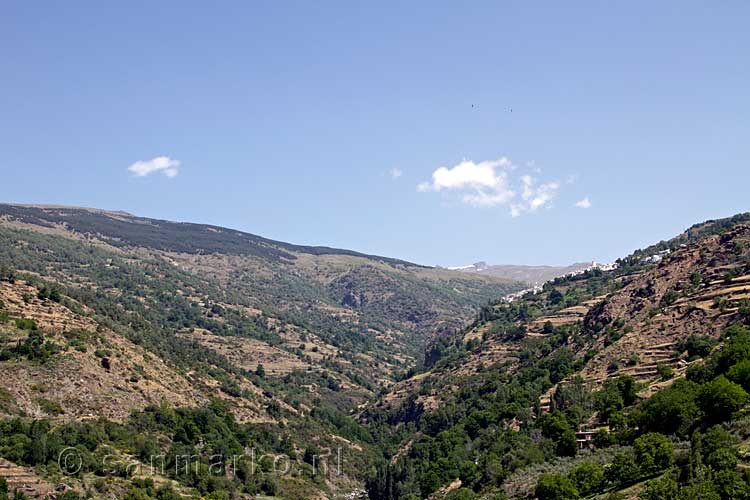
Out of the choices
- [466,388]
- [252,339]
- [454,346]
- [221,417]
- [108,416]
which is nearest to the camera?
[108,416]

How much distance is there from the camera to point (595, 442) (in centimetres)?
6912

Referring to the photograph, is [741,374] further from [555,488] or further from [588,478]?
[555,488]

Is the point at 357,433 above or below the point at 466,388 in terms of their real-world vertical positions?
below

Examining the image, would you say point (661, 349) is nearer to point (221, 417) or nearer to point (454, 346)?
point (221, 417)

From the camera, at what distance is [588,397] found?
83.1m

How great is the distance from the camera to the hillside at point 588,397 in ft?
191

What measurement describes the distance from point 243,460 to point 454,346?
80.4 metres

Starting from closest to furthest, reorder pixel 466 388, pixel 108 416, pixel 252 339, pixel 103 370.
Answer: pixel 108 416, pixel 103 370, pixel 466 388, pixel 252 339

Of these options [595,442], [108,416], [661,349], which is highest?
[661,349]

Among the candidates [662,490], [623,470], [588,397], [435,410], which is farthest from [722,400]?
[435,410]

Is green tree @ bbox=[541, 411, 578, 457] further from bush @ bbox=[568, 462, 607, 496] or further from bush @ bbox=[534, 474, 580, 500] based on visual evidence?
bush @ bbox=[568, 462, 607, 496]

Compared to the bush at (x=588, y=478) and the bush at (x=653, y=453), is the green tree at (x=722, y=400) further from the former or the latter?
the bush at (x=588, y=478)

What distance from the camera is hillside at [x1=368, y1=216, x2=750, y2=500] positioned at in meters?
58.3

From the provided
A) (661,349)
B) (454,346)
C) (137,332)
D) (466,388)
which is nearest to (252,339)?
Result: (454,346)
